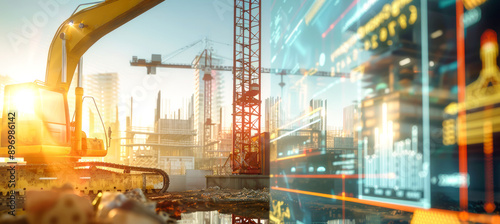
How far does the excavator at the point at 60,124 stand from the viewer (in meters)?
9.34

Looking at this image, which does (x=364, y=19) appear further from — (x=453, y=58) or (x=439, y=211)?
(x=439, y=211)

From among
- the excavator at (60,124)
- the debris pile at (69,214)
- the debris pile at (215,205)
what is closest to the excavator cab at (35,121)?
the excavator at (60,124)

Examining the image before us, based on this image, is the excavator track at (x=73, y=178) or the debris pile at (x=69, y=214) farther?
the excavator track at (x=73, y=178)

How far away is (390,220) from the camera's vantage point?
8281 mm

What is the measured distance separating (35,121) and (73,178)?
12.9 ft

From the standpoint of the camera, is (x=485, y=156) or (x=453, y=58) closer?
(x=485, y=156)

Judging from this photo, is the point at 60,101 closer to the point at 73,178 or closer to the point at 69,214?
the point at 73,178

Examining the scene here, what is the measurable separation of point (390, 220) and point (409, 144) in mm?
2757

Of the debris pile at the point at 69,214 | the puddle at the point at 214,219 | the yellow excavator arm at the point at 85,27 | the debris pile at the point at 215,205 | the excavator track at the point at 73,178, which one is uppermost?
the yellow excavator arm at the point at 85,27

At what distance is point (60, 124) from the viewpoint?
9.81m

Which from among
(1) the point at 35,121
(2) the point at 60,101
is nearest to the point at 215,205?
(2) the point at 60,101

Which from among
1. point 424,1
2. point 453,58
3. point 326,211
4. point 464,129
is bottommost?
point 326,211

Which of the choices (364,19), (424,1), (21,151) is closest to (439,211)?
(424,1)

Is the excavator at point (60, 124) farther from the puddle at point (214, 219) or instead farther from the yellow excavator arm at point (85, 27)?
the puddle at point (214, 219)
